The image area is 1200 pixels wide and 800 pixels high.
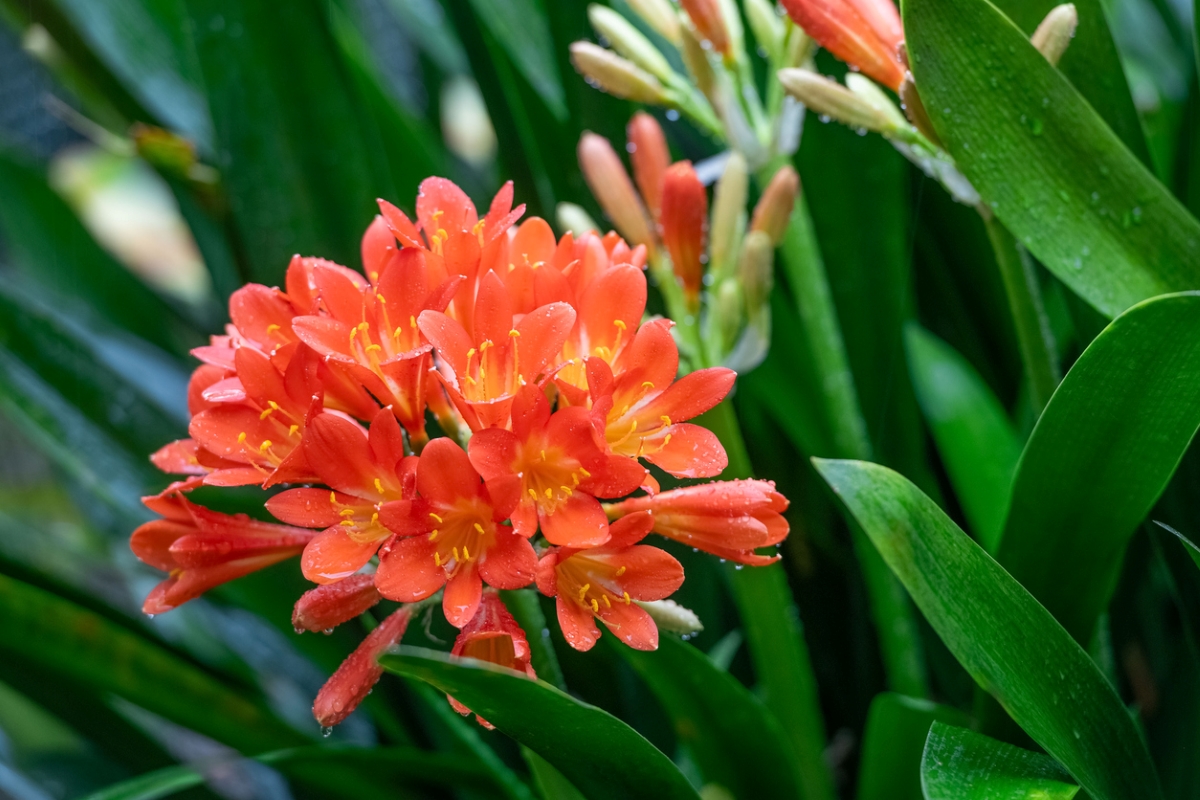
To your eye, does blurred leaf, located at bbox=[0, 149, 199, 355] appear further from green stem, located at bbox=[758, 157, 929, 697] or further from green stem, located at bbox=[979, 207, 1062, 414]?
green stem, located at bbox=[979, 207, 1062, 414]

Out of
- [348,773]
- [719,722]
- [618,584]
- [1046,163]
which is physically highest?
[1046,163]

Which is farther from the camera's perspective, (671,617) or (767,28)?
(767,28)

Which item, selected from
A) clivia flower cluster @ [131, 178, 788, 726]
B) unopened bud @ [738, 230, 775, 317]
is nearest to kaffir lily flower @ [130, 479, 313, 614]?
clivia flower cluster @ [131, 178, 788, 726]

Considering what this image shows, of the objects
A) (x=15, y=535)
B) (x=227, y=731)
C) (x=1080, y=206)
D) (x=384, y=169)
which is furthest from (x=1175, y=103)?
(x=15, y=535)

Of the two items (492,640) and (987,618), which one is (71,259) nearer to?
(492,640)

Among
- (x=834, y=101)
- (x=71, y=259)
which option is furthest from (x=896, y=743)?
(x=71, y=259)

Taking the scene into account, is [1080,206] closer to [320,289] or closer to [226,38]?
[320,289]
